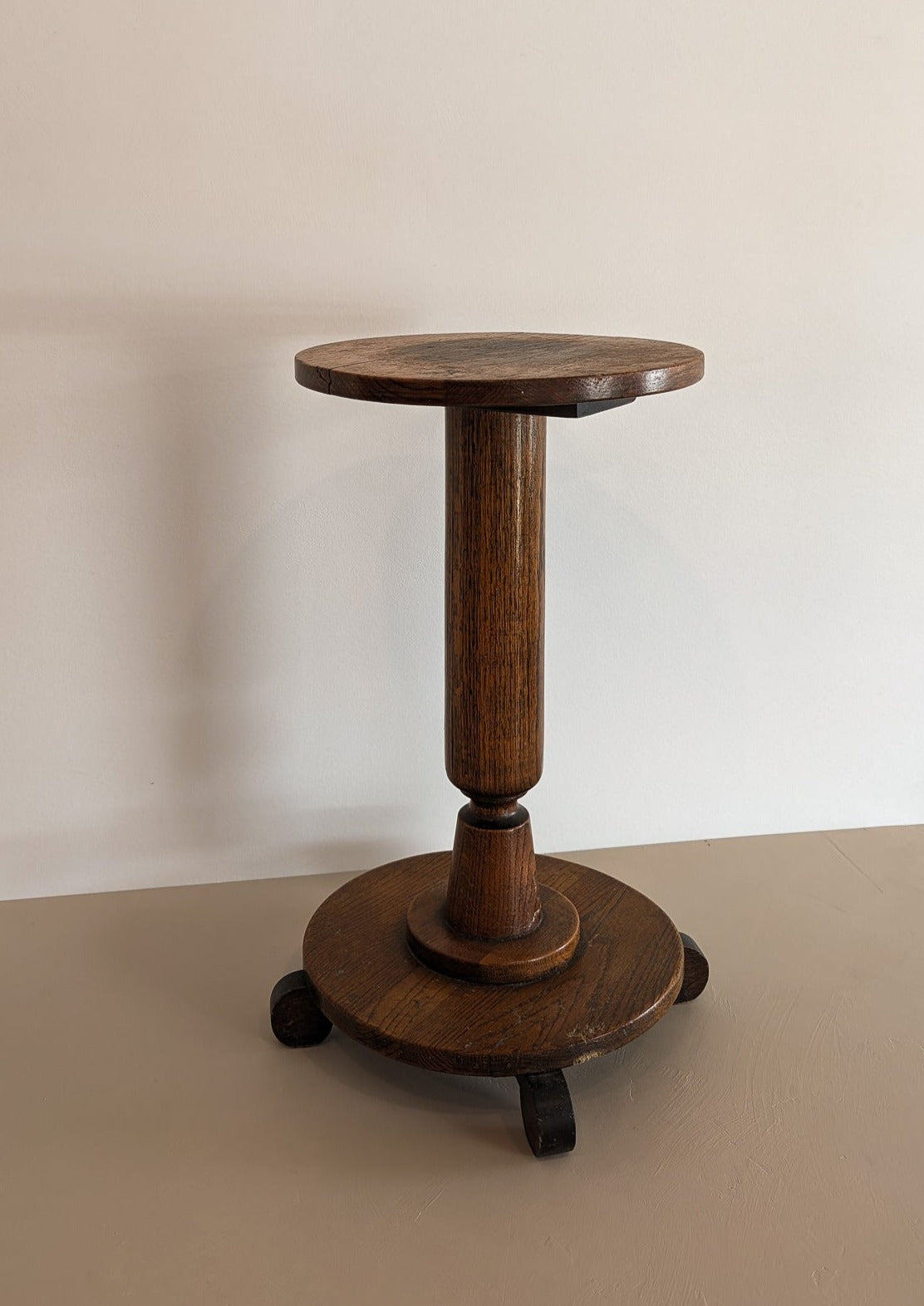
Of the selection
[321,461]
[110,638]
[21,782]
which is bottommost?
[21,782]

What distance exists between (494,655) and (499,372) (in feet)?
1.36

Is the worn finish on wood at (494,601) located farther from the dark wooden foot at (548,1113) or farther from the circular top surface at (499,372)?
the dark wooden foot at (548,1113)

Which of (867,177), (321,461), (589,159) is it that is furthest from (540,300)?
(867,177)

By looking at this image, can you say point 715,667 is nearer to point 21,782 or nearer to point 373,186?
point 373,186

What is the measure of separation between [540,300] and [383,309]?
26 centimetres

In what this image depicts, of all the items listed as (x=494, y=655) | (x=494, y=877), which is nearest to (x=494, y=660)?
(x=494, y=655)

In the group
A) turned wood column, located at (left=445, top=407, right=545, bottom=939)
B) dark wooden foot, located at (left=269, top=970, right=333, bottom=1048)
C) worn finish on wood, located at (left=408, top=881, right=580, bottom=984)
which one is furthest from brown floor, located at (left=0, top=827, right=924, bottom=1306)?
turned wood column, located at (left=445, top=407, right=545, bottom=939)

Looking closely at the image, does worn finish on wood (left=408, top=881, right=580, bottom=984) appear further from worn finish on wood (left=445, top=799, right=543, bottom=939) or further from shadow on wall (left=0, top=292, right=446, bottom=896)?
shadow on wall (left=0, top=292, right=446, bottom=896)

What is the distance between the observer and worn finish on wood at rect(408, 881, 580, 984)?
5.37ft

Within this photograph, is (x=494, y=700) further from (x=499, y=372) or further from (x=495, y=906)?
(x=499, y=372)

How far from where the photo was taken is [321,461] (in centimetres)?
199

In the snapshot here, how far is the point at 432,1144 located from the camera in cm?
151

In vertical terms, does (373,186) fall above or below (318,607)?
above

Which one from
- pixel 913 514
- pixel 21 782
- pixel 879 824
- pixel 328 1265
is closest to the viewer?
pixel 328 1265
